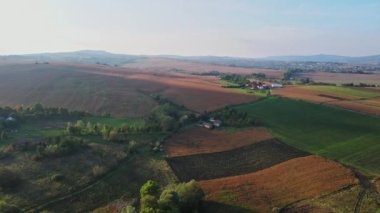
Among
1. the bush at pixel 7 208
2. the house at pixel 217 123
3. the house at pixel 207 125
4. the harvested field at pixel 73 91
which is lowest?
the bush at pixel 7 208

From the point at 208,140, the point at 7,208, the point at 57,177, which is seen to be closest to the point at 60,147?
the point at 57,177

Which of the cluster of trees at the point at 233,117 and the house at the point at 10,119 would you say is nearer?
the house at the point at 10,119

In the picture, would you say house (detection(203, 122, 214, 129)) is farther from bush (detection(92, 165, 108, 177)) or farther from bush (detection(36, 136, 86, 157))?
bush (detection(92, 165, 108, 177))

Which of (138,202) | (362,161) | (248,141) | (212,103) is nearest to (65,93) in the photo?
(212,103)

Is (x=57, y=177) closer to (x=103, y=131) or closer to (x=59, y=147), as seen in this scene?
(x=59, y=147)

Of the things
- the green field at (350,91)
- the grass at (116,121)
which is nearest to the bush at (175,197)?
the grass at (116,121)

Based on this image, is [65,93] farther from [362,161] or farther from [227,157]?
[362,161]

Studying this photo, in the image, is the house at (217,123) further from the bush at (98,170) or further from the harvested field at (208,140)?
the bush at (98,170)
